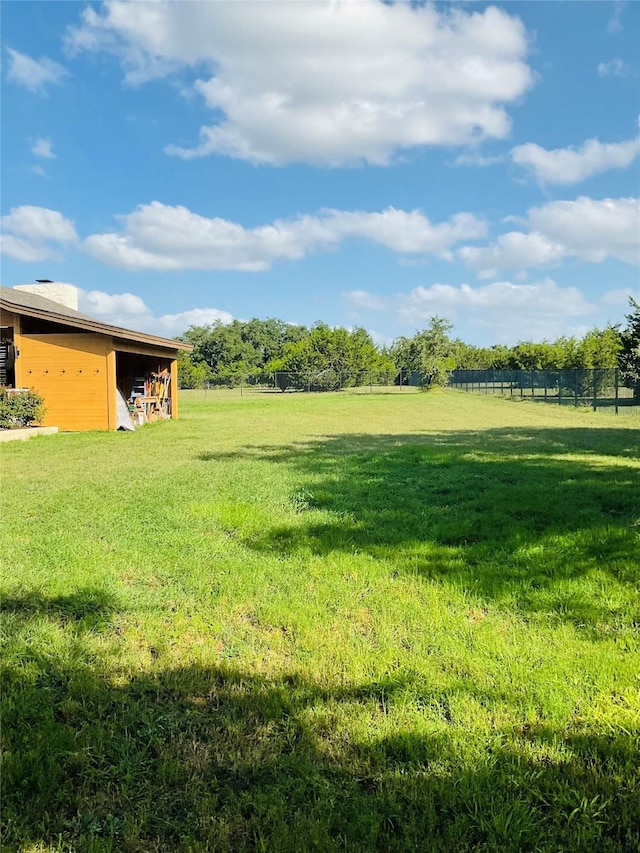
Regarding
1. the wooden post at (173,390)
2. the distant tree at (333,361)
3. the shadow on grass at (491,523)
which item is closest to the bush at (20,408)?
the wooden post at (173,390)

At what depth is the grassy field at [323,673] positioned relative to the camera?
5.36 ft

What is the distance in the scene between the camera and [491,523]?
4535 mm

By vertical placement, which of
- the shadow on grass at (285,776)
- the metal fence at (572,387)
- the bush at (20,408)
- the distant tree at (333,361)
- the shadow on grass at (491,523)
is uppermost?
the distant tree at (333,361)

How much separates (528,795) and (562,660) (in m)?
0.91

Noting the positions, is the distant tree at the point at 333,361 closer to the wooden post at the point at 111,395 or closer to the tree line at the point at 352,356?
the tree line at the point at 352,356

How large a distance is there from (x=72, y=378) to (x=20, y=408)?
1642 mm

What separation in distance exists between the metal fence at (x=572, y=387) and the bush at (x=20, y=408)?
61.6 ft

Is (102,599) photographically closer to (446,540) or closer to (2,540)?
(2,540)

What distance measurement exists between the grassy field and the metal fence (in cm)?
1834

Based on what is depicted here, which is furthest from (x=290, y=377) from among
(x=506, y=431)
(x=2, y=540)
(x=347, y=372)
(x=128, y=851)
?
(x=128, y=851)

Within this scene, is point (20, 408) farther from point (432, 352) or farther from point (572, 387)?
point (432, 352)

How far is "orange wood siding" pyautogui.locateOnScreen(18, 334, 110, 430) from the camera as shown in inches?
527

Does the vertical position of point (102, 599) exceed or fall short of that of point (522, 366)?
it falls short

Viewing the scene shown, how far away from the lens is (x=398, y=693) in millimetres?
2230
